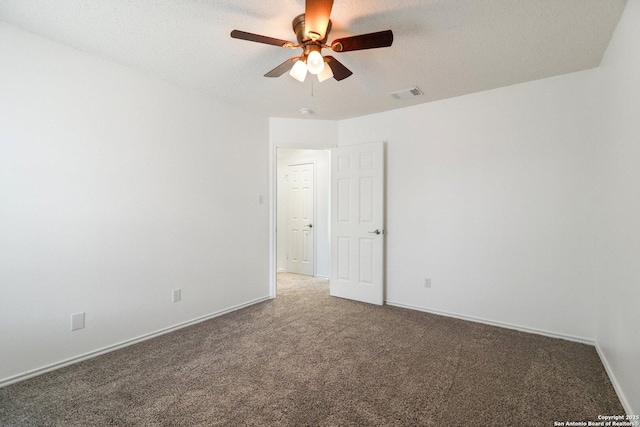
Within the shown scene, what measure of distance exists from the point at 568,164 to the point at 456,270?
4.82 feet

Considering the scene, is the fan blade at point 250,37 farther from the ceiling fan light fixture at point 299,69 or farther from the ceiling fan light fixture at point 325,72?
the ceiling fan light fixture at point 325,72

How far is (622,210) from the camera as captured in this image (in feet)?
6.57

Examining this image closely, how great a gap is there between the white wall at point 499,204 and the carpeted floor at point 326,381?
42 cm

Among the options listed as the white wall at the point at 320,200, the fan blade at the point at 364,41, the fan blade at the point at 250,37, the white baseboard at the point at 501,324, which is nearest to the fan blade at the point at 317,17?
the fan blade at the point at 364,41

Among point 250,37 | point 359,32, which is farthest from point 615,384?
point 250,37

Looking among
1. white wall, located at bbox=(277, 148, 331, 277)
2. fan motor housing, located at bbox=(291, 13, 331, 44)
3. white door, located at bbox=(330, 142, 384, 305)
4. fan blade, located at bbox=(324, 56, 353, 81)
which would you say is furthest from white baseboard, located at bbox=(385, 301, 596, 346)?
fan motor housing, located at bbox=(291, 13, 331, 44)

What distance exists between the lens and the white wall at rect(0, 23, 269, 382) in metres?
2.14

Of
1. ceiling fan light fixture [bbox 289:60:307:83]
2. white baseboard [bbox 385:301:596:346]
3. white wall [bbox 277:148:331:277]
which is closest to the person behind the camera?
ceiling fan light fixture [bbox 289:60:307:83]

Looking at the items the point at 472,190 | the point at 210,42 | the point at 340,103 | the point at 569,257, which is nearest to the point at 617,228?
the point at 569,257

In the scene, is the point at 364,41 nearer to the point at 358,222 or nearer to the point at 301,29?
the point at 301,29

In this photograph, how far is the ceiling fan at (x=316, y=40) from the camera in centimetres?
168

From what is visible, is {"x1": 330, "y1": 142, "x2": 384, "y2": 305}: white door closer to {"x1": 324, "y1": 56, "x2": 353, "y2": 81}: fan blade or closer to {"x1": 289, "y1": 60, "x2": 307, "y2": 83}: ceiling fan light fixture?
{"x1": 324, "y1": 56, "x2": 353, "y2": 81}: fan blade

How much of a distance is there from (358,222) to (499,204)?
5.37 ft

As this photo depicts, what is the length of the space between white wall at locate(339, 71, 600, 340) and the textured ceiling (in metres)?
0.37
